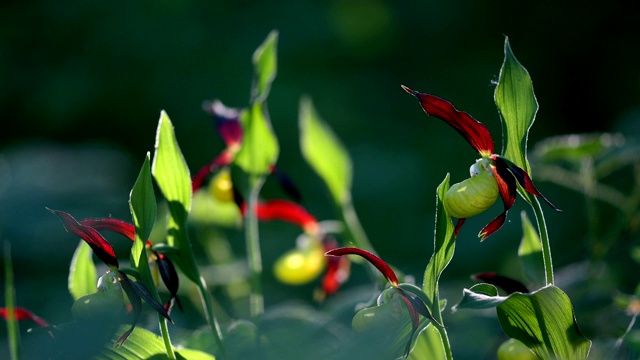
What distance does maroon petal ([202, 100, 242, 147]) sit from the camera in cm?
74

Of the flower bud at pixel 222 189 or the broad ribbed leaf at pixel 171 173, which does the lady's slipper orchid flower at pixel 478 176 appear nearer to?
the broad ribbed leaf at pixel 171 173

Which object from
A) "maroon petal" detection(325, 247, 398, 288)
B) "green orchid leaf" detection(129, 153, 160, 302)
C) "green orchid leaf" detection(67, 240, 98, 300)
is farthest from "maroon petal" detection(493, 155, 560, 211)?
"green orchid leaf" detection(67, 240, 98, 300)

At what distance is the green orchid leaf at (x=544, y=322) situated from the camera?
436 mm

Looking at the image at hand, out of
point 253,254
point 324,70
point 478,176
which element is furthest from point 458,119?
point 324,70

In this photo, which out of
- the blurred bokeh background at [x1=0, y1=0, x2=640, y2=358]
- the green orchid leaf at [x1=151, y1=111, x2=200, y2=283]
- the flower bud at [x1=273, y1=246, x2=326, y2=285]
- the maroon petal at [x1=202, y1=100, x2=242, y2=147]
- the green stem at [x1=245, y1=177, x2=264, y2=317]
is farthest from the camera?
the blurred bokeh background at [x1=0, y1=0, x2=640, y2=358]

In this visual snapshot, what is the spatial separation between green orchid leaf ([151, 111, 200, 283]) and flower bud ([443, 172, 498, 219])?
0.19 metres

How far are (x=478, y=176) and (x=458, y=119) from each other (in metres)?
0.04

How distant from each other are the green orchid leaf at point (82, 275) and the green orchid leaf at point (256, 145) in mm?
175

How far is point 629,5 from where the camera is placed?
2.29 metres

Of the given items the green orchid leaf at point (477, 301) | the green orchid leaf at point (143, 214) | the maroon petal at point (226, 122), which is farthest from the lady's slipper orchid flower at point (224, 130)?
the green orchid leaf at point (477, 301)

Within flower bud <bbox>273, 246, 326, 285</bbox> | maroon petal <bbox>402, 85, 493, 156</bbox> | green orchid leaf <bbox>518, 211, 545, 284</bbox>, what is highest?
maroon petal <bbox>402, 85, 493, 156</bbox>

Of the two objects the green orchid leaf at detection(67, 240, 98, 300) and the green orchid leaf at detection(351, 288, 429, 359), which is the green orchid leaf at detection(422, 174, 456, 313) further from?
the green orchid leaf at detection(67, 240, 98, 300)

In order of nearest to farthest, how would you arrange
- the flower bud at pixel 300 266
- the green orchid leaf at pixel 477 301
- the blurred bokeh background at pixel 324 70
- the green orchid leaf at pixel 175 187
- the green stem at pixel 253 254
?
the green orchid leaf at pixel 477 301 → the green orchid leaf at pixel 175 187 → the green stem at pixel 253 254 → the flower bud at pixel 300 266 → the blurred bokeh background at pixel 324 70

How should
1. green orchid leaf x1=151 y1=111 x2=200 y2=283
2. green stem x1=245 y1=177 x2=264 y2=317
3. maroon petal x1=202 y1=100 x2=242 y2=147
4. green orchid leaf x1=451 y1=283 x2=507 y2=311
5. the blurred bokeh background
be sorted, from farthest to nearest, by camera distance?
the blurred bokeh background
maroon petal x1=202 y1=100 x2=242 y2=147
green stem x1=245 y1=177 x2=264 y2=317
green orchid leaf x1=151 y1=111 x2=200 y2=283
green orchid leaf x1=451 y1=283 x2=507 y2=311
